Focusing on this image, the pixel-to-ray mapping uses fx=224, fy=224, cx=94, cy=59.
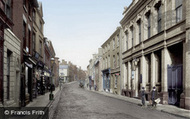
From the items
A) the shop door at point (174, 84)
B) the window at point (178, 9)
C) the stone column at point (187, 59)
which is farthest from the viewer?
the window at point (178, 9)

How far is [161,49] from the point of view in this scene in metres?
19.9

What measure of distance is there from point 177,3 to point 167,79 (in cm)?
628

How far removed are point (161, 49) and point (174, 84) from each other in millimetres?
3515

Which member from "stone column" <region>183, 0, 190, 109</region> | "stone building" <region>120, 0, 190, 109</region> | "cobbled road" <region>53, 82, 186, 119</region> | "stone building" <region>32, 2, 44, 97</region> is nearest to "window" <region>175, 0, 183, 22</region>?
"stone building" <region>120, 0, 190, 109</region>

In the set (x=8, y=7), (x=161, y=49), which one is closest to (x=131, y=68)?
(x=161, y=49)

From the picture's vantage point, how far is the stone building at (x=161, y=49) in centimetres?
1631

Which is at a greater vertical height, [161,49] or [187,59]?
[161,49]

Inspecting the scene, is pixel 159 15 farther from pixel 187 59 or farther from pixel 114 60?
pixel 114 60

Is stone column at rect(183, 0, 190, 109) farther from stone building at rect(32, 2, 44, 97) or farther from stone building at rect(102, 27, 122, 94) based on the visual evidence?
stone building at rect(102, 27, 122, 94)

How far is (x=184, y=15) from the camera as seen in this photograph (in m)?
16.5

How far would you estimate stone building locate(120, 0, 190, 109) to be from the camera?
16.3m

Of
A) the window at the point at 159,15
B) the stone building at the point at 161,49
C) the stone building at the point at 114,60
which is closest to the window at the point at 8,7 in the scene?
the stone building at the point at 161,49

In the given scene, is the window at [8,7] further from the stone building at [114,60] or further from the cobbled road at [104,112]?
the stone building at [114,60]

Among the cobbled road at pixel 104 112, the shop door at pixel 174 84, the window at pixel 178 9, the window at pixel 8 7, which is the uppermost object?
the window at pixel 178 9
